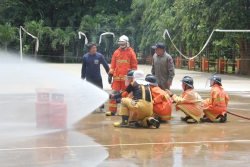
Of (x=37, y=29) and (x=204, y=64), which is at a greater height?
(x=37, y=29)

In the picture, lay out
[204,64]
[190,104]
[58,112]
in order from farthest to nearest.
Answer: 1. [204,64]
2. [190,104]
3. [58,112]

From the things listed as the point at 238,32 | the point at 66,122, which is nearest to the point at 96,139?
the point at 66,122

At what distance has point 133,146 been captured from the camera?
7684 mm

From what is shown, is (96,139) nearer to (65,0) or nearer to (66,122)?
(66,122)

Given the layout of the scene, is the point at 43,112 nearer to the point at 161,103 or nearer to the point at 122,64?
the point at 161,103

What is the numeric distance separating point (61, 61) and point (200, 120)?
35.1 meters

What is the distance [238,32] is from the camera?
25.8 m

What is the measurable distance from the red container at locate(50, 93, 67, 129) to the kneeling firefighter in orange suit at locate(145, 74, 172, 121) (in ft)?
5.90

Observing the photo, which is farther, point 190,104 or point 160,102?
point 190,104

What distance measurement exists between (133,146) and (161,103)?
2.41m

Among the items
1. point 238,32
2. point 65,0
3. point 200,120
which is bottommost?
point 200,120

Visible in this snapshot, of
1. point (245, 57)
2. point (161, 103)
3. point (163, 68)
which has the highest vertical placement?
point (163, 68)

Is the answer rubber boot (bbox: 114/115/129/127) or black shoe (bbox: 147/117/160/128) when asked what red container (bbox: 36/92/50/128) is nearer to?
rubber boot (bbox: 114/115/129/127)

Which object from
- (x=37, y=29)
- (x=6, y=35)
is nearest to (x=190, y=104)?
(x=6, y=35)
